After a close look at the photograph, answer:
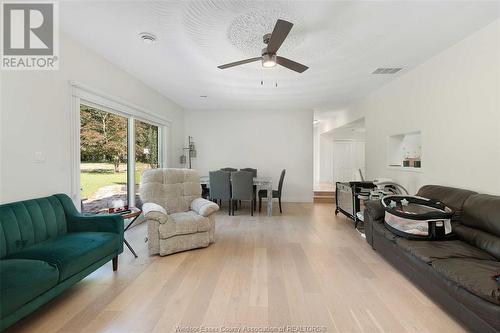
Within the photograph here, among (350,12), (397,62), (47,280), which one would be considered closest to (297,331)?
(47,280)

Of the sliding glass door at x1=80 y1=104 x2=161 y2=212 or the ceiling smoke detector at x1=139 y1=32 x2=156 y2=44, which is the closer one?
the ceiling smoke detector at x1=139 y1=32 x2=156 y2=44

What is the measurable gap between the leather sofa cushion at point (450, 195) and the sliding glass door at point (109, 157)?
391 cm

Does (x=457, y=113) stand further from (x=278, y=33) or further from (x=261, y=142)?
(x=261, y=142)

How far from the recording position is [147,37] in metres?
2.58

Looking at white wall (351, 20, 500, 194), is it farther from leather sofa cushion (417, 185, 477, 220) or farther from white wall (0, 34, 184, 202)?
white wall (0, 34, 184, 202)

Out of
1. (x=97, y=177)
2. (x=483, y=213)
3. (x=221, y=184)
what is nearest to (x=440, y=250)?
(x=483, y=213)

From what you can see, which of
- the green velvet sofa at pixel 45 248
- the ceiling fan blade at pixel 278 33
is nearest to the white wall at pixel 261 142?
the ceiling fan blade at pixel 278 33

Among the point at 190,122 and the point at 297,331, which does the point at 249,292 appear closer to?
the point at 297,331

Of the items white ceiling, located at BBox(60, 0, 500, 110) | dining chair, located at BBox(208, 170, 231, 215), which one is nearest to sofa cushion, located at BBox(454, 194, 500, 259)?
white ceiling, located at BBox(60, 0, 500, 110)

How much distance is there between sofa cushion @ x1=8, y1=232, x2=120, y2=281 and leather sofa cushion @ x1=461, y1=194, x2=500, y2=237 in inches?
142

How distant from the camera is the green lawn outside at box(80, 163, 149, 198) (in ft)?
10.4

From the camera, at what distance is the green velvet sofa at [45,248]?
1.48 m

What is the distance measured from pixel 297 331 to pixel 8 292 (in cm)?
189

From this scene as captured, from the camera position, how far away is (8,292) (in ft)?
4.58
